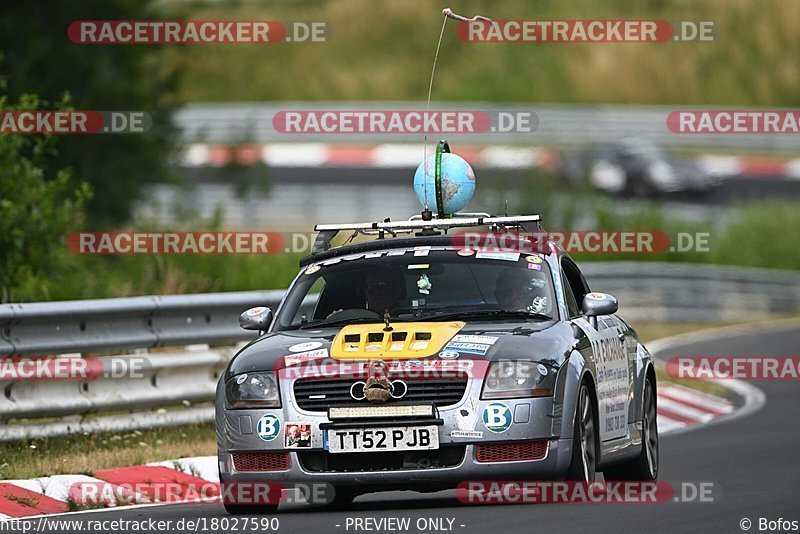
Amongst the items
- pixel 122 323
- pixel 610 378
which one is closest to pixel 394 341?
pixel 610 378

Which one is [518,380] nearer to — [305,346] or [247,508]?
[305,346]

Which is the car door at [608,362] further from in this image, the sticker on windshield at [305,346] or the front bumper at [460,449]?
the sticker on windshield at [305,346]

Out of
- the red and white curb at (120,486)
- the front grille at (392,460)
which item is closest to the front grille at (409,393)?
the front grille at (392,460)

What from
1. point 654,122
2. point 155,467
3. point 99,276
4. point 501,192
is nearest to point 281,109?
point 654,122

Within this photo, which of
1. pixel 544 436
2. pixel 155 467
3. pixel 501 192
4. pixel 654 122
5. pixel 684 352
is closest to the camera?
pixel 544 436

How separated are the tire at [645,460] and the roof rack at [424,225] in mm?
1458

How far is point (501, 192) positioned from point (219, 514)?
21.6 m

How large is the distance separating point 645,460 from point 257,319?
2737mm

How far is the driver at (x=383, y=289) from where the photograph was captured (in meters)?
11.3

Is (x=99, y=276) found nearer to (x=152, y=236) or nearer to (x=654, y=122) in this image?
(x=152, y=236)

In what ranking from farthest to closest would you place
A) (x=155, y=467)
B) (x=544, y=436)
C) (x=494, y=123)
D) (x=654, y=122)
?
(x=654, y=122), (x=494, y=123), (x=155, y=467), (x=544, y=436)

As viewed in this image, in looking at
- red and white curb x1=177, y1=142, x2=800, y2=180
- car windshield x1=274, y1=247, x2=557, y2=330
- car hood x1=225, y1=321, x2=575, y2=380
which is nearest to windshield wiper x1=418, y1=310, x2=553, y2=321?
car windshield x1=274, y1=247, x2=557, y2=330

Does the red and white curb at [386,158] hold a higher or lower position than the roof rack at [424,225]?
higher

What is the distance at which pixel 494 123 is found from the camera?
4559cm
